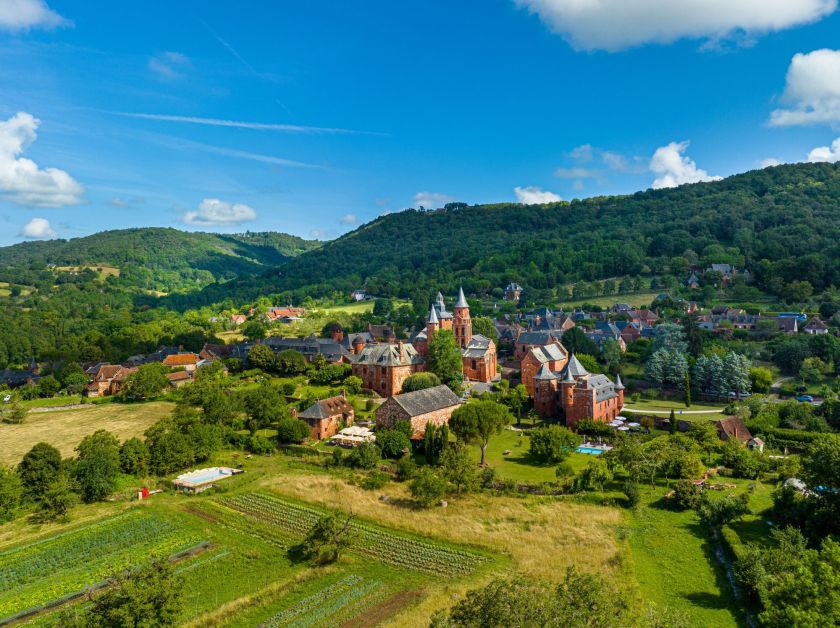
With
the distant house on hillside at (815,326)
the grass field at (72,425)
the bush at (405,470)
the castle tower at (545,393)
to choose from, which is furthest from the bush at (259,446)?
the distant house on hillside at (815,326)

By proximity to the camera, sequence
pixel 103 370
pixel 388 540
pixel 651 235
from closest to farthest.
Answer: pixel 388 540 < pixel 103 370 < pixel 651 235

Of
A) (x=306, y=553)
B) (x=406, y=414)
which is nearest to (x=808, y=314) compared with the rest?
(x=406, y=414)

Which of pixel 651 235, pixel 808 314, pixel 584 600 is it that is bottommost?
pixel 584 600

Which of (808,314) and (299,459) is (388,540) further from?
(808,314)

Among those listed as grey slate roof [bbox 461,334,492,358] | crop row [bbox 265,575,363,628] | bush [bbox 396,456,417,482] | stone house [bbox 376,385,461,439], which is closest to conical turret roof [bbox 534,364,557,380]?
stone house [bbox 376,385,461,439]

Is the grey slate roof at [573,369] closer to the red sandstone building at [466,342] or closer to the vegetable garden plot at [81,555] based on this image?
the red sandstone building at [466,342]

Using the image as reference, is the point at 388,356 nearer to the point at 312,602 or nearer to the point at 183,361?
the point at 183,361

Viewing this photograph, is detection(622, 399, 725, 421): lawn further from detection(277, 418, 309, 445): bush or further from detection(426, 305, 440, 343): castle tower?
detection(277, 418, 309, 445): bush
